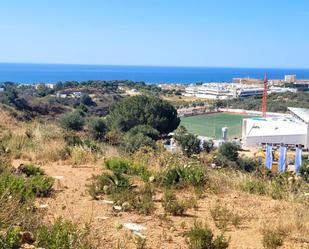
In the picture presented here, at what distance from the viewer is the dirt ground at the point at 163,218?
367cm

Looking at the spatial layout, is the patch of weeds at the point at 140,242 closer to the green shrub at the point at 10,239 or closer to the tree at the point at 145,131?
the green shrub at the point at 10,239

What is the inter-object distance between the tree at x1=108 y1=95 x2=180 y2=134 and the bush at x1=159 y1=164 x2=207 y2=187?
26.9 metres

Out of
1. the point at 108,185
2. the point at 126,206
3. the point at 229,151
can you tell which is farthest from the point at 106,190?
the point at 229,151

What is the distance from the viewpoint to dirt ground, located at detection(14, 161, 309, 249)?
3.67m

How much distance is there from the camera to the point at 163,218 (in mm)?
4301

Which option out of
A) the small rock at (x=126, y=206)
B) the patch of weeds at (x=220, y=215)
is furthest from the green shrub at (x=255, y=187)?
the small rock at (x=126, y=206)

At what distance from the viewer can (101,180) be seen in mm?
5289

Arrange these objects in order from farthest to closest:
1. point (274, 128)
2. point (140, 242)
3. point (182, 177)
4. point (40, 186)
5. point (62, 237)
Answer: point (274, 128) → point (182, 177) → point (40, 186) → point (140, 242) → point (62, 237)

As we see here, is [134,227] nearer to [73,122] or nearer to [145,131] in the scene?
[145,131]

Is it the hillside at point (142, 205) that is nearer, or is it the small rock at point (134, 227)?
the hillside at point (142, 205)

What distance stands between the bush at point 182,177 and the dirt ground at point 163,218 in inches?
10.6

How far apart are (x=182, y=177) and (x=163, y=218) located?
1.56 metres

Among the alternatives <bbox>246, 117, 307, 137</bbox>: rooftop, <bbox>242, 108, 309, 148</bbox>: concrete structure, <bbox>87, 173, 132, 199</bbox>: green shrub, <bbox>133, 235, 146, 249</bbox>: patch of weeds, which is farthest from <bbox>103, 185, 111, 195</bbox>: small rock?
<bbox>246, 117, 307, 137</bbox>: rooftop

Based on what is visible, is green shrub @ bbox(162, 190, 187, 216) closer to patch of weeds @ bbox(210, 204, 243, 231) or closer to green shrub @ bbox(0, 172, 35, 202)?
patch of weeds @ bbox(210, 204, 243, 231)
